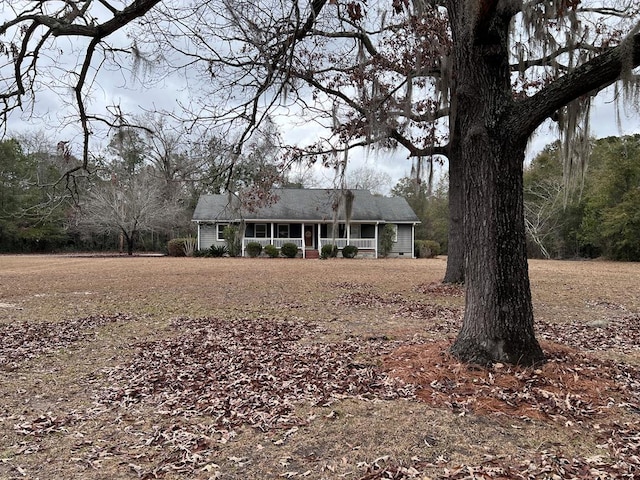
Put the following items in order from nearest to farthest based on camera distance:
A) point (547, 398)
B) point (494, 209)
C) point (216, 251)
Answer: point (547, 398) → point (494, 209) → point (216, 251)

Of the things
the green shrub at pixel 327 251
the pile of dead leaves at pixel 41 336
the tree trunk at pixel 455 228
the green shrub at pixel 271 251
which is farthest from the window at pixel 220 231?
the pile of dead leaves at pixel 41 336

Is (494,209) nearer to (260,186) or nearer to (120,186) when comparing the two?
(260,186)

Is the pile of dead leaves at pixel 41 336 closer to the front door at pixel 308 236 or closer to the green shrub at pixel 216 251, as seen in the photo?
the green shrub at pixel 216 251

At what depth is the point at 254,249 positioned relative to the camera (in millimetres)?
25766

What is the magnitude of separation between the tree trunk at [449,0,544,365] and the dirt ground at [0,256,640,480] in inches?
11.3

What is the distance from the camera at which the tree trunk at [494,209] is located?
3848 mm

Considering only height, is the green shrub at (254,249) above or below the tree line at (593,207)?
below

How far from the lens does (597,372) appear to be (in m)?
3.92

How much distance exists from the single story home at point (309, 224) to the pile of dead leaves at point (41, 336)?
64.2 ft

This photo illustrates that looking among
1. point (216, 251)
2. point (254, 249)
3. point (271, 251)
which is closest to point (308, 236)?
point (271, 251)

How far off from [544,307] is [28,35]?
345 inches

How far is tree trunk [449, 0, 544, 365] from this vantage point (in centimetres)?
385

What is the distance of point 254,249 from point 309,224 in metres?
4.51

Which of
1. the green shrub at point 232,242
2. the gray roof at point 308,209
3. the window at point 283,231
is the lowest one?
the green shrub at point 232,242
